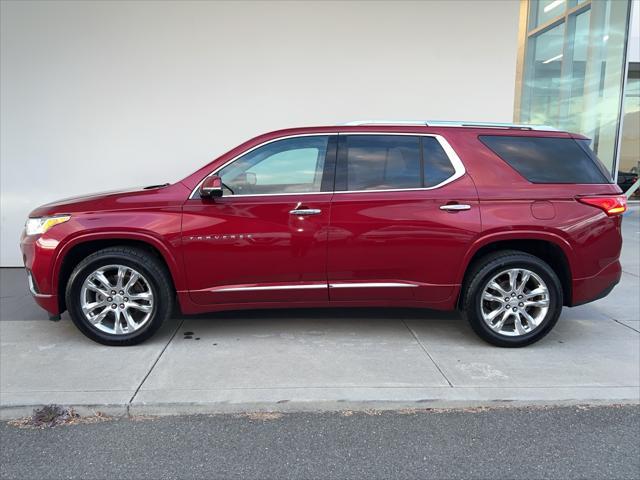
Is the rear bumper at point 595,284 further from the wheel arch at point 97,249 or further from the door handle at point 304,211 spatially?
the wheel arch at point 97,249

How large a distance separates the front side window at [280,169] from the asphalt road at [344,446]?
1.86 m

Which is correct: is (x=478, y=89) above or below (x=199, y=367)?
above

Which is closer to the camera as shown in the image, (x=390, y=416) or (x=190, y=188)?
(x=390, y=416)

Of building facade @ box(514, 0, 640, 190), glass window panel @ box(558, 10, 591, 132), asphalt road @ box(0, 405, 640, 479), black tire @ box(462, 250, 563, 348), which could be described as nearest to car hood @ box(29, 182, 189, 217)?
asphalt road @ box(0, 405, 640, 479)

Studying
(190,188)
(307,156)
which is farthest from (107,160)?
(307,156)

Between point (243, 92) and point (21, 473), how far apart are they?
5.32 metres

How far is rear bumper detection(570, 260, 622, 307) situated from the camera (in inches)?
167

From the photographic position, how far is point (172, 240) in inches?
160

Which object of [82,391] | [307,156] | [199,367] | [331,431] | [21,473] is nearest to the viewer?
[21,473]

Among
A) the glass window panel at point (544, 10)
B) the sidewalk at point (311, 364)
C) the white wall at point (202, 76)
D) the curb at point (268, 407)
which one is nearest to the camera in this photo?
the curb at point (268, 407)

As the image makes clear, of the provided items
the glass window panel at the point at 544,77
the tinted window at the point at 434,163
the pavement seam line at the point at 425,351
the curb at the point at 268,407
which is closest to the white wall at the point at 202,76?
the tinted window at the point at 434,163

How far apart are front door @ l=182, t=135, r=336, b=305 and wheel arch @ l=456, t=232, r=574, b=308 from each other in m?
1.25

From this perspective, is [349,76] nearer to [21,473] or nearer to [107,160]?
[107,160]

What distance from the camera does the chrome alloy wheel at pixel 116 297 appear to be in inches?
163
